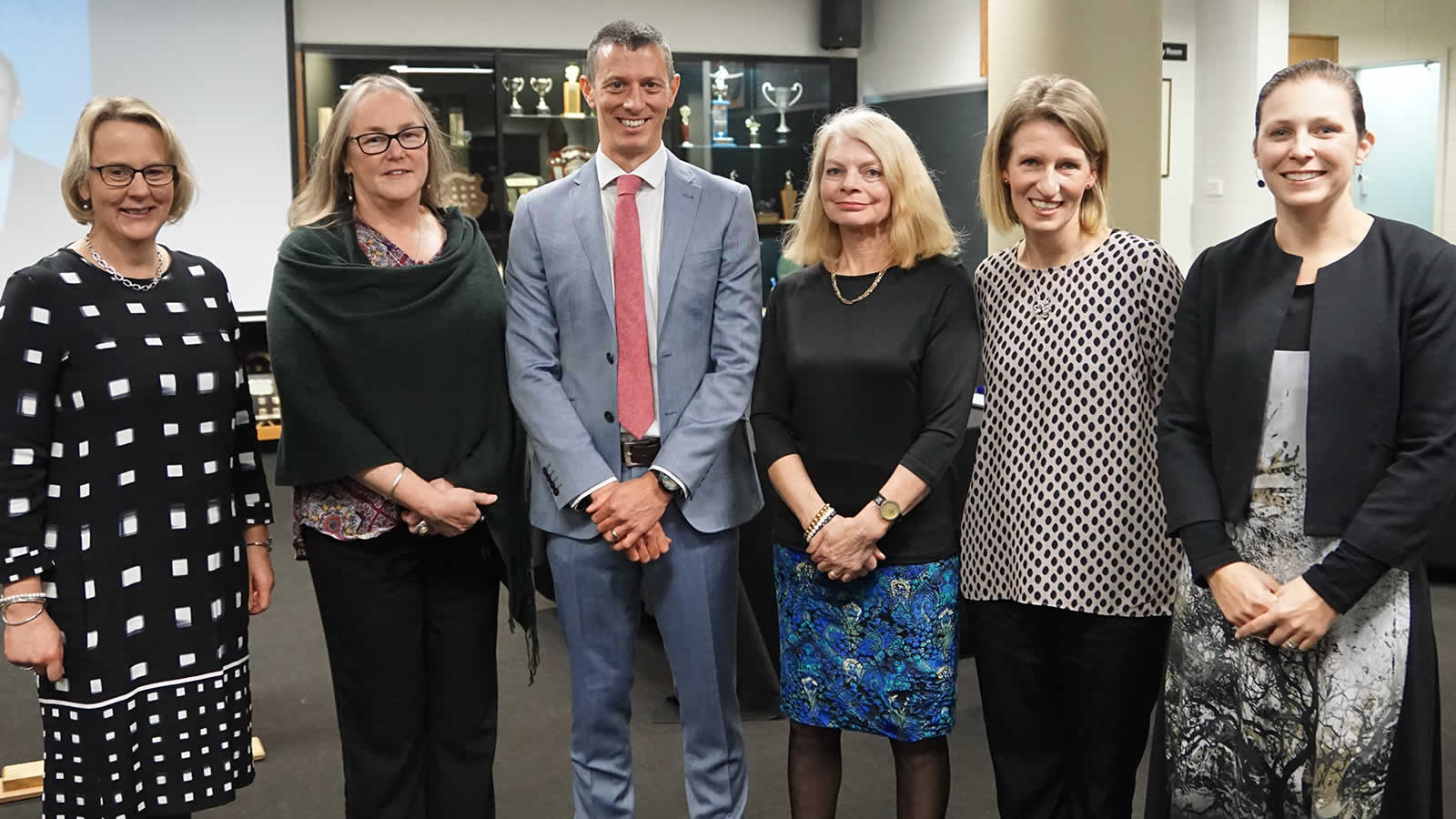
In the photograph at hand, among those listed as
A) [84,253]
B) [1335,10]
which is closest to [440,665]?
[84,253]

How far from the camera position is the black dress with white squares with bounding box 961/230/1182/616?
2176 mm

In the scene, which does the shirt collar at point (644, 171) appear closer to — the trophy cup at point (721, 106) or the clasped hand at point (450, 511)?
the clasped hand at point (450, 511)

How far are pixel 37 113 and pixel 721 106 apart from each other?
4.09m

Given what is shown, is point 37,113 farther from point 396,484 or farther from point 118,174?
point 396,484

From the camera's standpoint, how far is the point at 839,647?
2402 mm

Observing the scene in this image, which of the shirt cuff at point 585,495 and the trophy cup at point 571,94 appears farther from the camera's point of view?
the trophy cup at point 571,94

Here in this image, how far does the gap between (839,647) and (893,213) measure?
0.79 meters

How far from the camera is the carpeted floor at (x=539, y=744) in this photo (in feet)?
10.4

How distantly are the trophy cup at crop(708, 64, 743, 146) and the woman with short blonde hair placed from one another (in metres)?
6.56

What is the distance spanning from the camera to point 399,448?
2.30m

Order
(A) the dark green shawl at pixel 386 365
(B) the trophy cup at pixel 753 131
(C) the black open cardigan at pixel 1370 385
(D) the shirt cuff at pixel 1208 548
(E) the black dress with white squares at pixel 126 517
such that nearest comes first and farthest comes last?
(C) the black open cardigan at pixel 1370 385
(D) the shirt cuff at pixel 1208 548
(E) the black dress with white squares at pixel 126 517
(A) the dark green shawl at pixel 386 365
(B) the trophy cup at pixel 753 131

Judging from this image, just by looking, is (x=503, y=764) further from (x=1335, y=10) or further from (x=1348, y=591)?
(x=1335, y=10)

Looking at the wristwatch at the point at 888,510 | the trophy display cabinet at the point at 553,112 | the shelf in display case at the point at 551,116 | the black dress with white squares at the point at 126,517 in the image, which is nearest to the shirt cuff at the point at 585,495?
the wristwatch at the point at 888,510

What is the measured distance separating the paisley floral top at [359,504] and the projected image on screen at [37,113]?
586 cm
